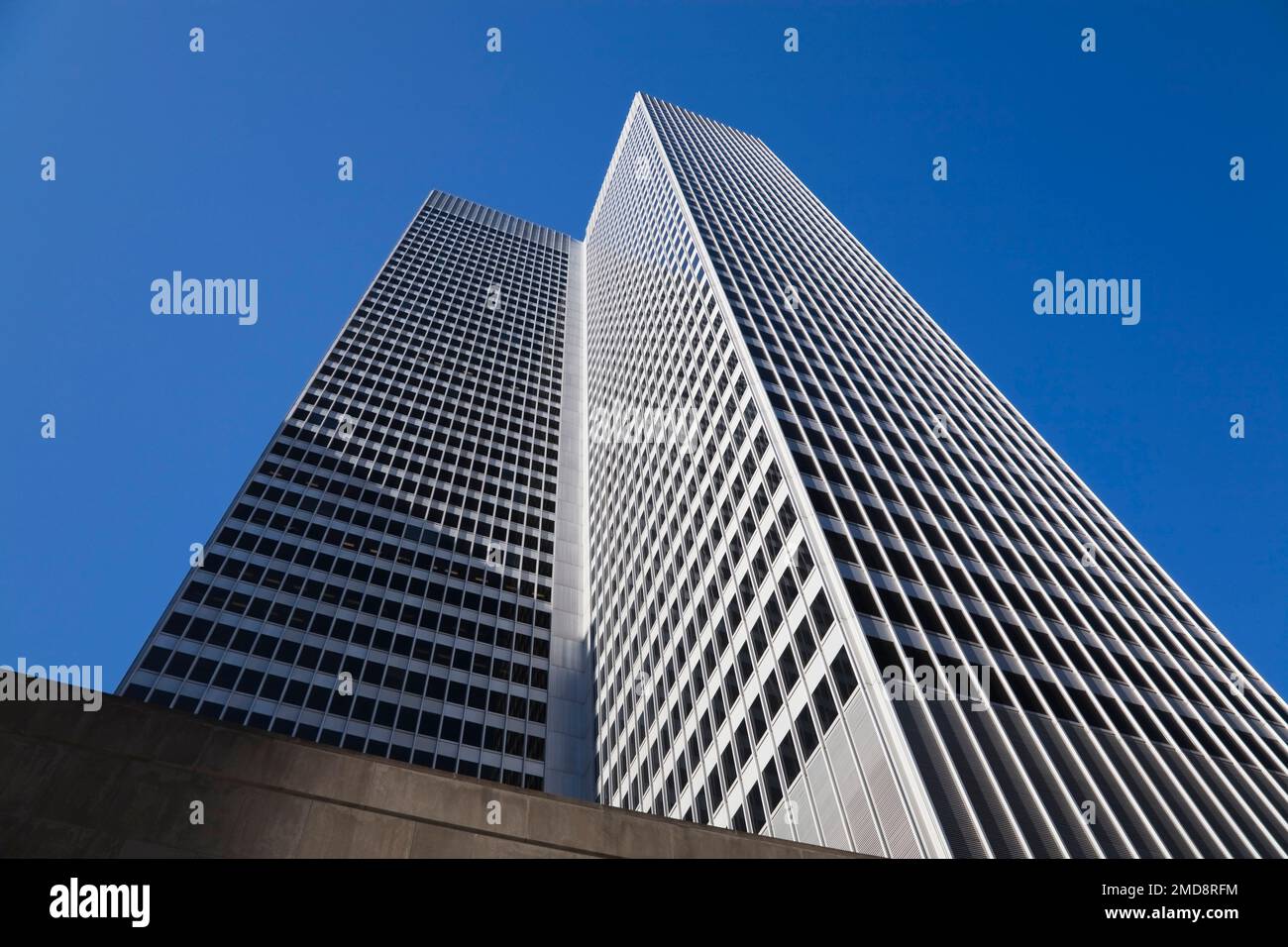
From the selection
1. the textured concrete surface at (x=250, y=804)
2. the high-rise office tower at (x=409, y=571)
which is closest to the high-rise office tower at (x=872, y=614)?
the high-rise office tower at (x=409, y=571)

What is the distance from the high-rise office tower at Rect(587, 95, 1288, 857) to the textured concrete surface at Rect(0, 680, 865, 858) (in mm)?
14613

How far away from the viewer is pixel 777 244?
80.3 meters

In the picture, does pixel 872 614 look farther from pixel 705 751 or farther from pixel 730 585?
pixel 705 751

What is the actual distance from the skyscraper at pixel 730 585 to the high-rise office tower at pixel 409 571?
27cm

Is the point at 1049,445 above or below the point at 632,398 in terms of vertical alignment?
below

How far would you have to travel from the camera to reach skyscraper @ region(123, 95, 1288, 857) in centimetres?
3042

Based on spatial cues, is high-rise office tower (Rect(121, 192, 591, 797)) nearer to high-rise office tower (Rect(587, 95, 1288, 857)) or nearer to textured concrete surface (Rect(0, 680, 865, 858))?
high-rise office tower (Rect(587, 95, 1288, 857))

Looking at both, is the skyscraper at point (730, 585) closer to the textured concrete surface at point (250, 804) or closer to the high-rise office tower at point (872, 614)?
the high-rise office tower at point (872, 614)

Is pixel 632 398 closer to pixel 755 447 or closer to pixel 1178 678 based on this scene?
pixel 755 447

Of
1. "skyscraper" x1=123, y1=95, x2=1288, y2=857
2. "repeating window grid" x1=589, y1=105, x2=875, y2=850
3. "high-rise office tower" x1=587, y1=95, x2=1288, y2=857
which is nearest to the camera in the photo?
"high-rise office tower" x1=587, y1=95, x2=1288, y2=857

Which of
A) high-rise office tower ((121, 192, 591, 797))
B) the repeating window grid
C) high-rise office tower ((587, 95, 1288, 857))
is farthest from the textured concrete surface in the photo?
high-rise office tower ((121, 192, 591, 797))

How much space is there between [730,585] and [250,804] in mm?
33073
